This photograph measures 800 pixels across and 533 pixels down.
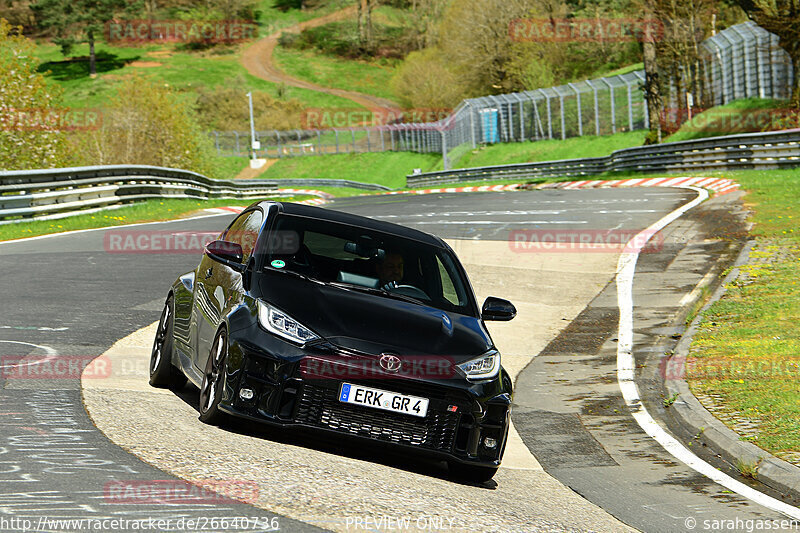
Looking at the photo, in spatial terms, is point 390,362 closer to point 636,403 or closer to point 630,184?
point 636,403

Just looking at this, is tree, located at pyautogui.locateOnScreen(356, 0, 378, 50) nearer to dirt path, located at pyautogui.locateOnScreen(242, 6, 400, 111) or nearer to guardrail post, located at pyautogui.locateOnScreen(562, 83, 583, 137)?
dirt path, located at pyautogui.locateOnScreen(242, 6, 400, 111)

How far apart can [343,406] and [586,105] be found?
5218 centimetres

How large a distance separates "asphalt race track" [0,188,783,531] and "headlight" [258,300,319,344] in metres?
0.72

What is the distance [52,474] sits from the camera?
213 inches

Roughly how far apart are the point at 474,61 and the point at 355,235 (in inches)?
3321

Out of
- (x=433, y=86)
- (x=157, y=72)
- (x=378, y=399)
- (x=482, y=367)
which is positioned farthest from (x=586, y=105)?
(x=157, y=72)

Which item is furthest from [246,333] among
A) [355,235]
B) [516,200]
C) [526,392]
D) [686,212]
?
[516,200]

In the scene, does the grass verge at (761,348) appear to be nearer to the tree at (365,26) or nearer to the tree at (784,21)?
the tree at (784,21)

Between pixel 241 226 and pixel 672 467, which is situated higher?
pixel 241 226

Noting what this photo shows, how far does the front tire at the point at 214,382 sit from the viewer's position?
22.1ft

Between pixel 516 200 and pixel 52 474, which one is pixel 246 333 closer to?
pixel 52 474

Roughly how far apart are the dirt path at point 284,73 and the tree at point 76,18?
18582mm

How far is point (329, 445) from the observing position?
7098 millimetres

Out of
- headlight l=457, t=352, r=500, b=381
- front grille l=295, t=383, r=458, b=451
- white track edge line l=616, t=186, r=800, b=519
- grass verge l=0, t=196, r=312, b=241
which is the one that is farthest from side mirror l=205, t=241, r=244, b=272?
grass verge l=0, t=196, r=312, b=241
